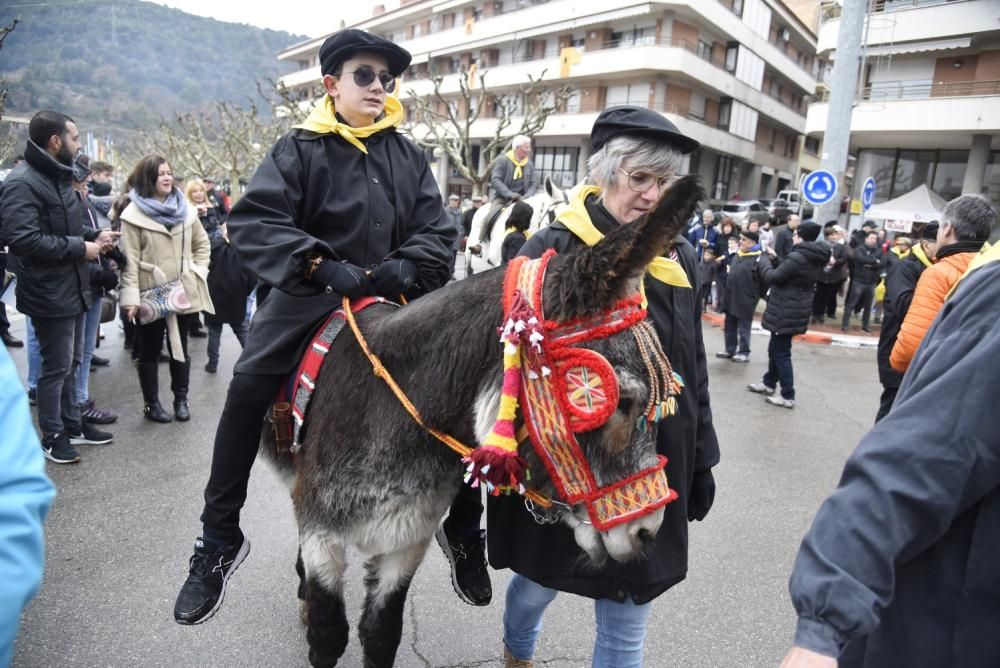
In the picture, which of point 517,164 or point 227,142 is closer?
point 517,164

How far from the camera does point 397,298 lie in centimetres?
261

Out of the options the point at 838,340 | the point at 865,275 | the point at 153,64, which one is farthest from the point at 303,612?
the point at 153,64

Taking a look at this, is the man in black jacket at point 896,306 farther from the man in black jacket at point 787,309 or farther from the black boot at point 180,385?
the black boot at point 180,385

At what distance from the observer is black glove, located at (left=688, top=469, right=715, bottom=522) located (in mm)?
2381

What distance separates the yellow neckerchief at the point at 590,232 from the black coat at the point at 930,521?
2.44ft

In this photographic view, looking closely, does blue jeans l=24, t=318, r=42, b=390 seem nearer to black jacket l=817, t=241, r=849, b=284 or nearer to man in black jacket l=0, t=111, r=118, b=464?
man in black jacket l=0, t=111, r=118, b=464

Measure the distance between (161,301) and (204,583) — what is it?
364cm

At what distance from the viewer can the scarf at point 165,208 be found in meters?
5.49

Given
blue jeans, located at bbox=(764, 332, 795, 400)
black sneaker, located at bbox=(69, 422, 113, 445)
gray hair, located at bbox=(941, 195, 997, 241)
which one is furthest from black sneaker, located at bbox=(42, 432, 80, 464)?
blue jeans, located at bbox=(764, 332, 795, 400)

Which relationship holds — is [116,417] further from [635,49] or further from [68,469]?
[635,49]

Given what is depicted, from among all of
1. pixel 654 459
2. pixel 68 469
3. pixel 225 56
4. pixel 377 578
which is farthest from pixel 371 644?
pixel 225 56

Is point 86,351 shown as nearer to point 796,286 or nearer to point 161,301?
point 161,301

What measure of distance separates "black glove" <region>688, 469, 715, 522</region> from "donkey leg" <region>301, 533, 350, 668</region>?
137 cm

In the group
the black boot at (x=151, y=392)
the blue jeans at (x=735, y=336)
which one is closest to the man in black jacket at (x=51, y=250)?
the black boot at (x=151, y=392)
